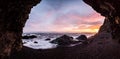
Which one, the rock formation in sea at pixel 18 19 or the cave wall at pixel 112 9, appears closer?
the rock formation in sea at pixel 18 19

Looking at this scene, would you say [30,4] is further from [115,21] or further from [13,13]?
[115,21]

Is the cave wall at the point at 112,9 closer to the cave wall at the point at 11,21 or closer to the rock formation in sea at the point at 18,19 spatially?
the rock formation in sea at the point at 18,19

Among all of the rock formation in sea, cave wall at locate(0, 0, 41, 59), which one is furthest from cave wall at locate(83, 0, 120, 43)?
cave wall at locate(0, 0, 41, 59)

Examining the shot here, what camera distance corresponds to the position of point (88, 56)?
1554 inches

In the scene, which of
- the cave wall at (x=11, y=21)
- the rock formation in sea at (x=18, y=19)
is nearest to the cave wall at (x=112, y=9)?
the rock formation in sea at (x=18, y=19)

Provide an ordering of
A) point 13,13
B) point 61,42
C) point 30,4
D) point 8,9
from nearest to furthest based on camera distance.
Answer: point 8,9, point 13,13, point 30,4, point 61,42

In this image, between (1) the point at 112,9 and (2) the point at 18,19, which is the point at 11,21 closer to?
(2) the point at 18,19

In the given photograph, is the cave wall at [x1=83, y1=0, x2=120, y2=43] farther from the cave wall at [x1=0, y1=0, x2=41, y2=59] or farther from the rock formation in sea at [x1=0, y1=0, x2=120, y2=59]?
the cave wall at [x1=0, y1=0, x2=41, y2=59]

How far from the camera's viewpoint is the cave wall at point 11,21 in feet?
108

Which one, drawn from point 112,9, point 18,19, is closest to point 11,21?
point 18,19

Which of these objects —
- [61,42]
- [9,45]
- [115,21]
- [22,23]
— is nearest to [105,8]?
[115,21]

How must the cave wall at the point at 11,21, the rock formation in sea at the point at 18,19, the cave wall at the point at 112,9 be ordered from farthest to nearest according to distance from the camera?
1. the cave wall at the point at 112,9
2. the rock formation in sea at the point at 18,19
3. the cave wall at the point at 11,21

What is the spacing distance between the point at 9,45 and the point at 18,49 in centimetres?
545

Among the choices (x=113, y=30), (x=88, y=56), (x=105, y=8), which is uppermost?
(x=105, y=8)
